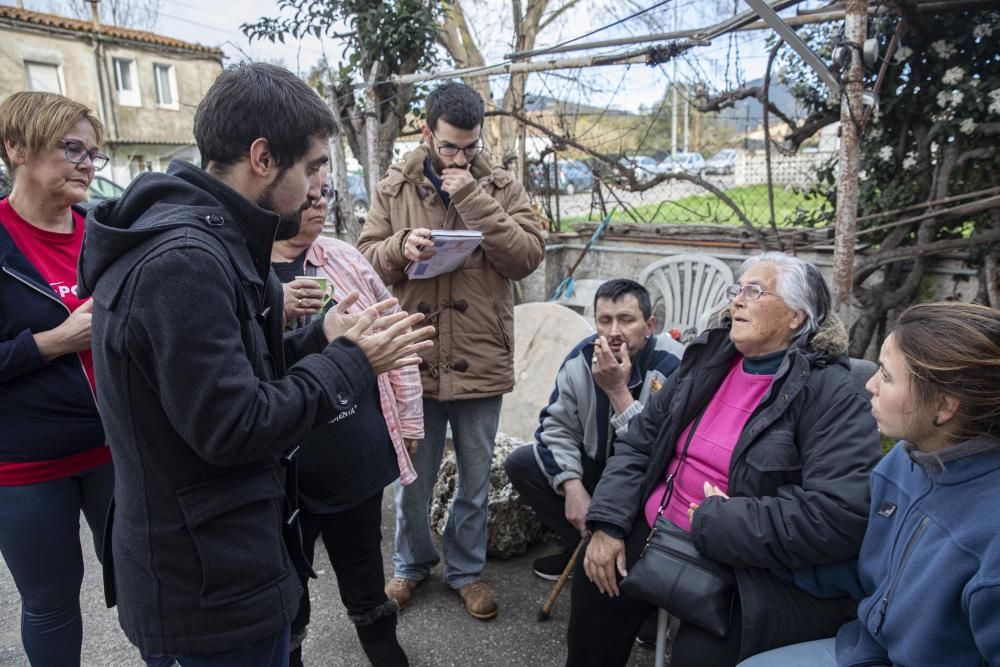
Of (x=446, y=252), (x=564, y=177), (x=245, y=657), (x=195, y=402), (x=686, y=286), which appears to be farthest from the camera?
(x=564, y=177)

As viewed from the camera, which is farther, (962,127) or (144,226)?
(962,127)

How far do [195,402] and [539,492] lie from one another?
6.04 feet

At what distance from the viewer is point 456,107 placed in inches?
96.4

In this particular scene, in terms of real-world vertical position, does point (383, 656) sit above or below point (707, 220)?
below

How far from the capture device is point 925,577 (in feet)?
4.66

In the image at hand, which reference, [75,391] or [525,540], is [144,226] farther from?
[525,540]

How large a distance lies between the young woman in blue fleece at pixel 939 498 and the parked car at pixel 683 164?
169 inches

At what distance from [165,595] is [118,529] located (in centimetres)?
17

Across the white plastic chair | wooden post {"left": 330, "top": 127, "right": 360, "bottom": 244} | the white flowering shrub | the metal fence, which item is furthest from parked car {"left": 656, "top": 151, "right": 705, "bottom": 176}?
wooden post {"left": 330, "top": 127, "right": 360, "bottom": 244}

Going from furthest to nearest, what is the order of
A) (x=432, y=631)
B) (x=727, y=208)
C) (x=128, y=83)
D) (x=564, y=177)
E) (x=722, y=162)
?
(x=128, y=83) < (x=564, y=177) < (x=722, y=162) < (x=727, y=208) < (x=432, y=631)

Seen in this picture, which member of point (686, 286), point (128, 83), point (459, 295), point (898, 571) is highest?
point (128, 83)

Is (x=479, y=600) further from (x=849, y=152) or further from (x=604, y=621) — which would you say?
(x=849, y=152)

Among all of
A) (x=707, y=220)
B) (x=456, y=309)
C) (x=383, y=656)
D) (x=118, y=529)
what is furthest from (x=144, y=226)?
(x=707, y=220)

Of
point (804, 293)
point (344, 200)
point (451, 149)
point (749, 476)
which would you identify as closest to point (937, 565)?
point (749, 476)
